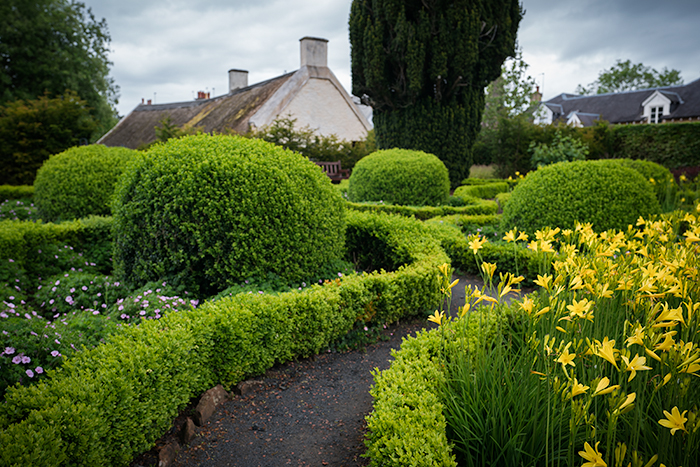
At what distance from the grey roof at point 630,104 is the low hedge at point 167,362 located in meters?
43.5

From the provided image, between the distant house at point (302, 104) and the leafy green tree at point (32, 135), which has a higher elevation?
the distant house at point (302, 104)

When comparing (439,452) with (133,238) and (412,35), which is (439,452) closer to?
(133,238)

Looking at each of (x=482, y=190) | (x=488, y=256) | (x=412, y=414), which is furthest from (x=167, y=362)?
(x=482, y=190)

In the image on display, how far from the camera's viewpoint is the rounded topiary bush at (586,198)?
6.26 metres

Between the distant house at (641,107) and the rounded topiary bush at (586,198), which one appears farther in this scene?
the distant house at (641,107)

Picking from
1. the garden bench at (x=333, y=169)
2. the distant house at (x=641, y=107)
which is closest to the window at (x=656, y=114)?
the distant house at (x=641, y=107)

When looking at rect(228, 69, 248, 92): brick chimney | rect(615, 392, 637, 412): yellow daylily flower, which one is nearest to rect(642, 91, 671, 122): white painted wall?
rect(228, 69, 248, 92): brick chimney

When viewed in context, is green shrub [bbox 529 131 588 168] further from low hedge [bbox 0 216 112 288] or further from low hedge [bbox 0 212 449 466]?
low hedge [bbox 0 216 112 288]

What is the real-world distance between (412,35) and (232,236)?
1139cm

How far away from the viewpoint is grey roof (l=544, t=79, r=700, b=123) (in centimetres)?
3638

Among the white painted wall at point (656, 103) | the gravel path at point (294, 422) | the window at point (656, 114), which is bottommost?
the gravel path at point (294, 422)

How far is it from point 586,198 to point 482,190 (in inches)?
276

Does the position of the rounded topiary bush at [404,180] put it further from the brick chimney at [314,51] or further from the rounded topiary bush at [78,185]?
the brick chimney at [314,51]

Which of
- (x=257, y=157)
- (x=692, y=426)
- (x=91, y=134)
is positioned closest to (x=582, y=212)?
(x=257, y=157)
